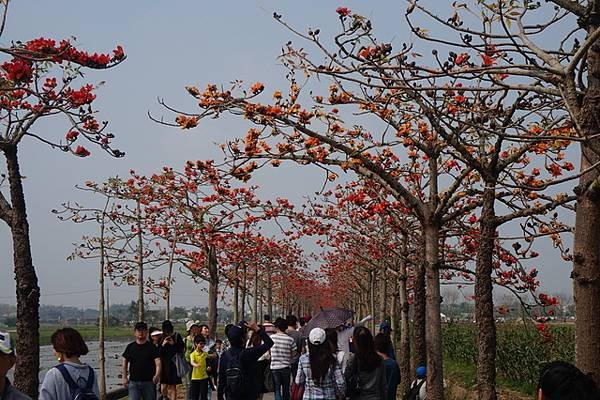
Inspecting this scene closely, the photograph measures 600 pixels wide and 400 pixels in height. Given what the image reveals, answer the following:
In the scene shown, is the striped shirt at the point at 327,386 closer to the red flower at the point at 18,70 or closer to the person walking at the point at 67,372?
the person walking at the point at 67,372

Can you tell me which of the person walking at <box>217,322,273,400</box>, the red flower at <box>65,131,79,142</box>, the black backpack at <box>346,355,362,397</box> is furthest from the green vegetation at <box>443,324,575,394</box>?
the red flower at <box>65,131,79,142</box>

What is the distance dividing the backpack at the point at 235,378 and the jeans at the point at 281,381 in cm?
276

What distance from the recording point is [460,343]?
26.7 meters

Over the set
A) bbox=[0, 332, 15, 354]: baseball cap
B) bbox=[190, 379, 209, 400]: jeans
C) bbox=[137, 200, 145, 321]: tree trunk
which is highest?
bbox=[137, 200, 145, 321]: tree trunk

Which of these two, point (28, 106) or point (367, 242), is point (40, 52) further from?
point (367, 242)

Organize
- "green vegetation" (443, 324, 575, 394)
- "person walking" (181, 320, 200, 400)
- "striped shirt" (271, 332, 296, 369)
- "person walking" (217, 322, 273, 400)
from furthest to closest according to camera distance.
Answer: "green vegetation" (443, 324, 575, 394), "person walking" (181, 320, 200, 400), "striped shirt" (271, 332, 296, 369), "person walking" (217, 322, 273, 400)

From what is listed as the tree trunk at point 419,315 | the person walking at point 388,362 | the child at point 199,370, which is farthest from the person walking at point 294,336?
the person walking at point 388,362

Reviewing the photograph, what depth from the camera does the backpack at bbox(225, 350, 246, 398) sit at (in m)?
9.07

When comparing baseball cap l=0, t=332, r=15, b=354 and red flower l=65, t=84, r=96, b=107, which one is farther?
red flower l=65, t=84, r=96, b=107

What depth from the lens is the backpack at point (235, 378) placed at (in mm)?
9070

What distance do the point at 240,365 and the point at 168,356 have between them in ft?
12.3

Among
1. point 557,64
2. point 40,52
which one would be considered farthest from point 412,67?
point 40,52

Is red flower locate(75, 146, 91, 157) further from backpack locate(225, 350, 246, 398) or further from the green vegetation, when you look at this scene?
the green vegetation

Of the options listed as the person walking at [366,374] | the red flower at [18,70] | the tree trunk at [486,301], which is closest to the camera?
the red flower at [18,70]
